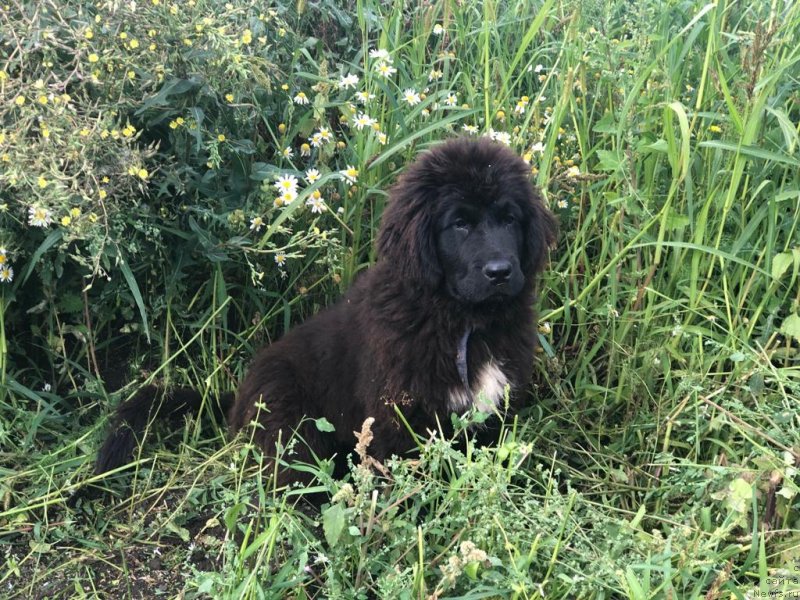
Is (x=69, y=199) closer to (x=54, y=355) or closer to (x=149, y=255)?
(x=149, y=255)

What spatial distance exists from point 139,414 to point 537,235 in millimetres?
1599

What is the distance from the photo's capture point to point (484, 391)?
8.70 ft

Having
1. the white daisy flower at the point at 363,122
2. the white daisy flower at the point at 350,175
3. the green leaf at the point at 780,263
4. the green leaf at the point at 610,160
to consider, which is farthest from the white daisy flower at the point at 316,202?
the green leaf at the point at 780,263

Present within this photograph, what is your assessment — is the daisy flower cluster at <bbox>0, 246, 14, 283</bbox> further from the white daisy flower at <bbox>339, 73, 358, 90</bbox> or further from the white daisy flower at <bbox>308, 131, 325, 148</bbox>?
the white daisy flower at <bbox>339, 73, 358, 90</bbox>

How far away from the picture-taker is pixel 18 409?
3.01m

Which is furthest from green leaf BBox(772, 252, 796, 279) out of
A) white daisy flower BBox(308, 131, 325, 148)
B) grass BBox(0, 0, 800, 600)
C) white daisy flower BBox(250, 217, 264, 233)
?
white daisy flower BBox(250, 217, 264, 233)

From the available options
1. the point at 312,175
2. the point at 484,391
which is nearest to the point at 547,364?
the point at 484,391

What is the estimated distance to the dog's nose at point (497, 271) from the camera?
2.44 m

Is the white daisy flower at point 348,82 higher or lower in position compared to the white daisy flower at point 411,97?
higher

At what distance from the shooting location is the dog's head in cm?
256

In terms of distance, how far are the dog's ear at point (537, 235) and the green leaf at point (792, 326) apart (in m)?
0.85

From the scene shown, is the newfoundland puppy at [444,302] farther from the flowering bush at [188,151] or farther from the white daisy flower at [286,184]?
the white daisy flower at [286,184]

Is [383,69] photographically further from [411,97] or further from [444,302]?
[444,302]

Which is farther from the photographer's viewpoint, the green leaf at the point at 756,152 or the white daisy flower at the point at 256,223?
the white daisy flower at the point at 256,223
